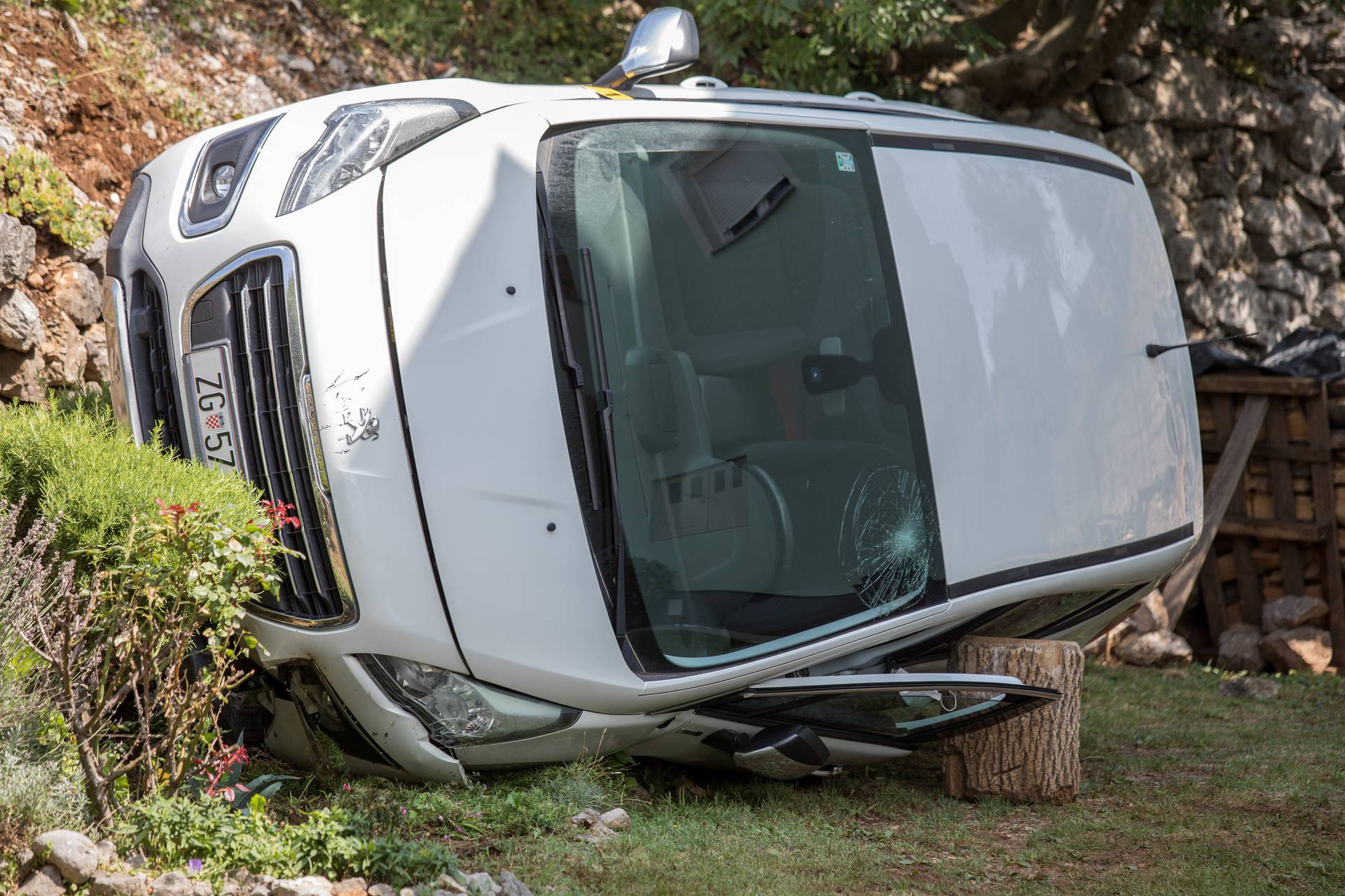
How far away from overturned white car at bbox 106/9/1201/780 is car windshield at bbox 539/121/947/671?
0.01 metres

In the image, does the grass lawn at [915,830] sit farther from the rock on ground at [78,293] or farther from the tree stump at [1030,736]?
the rock on ground at [78,293]

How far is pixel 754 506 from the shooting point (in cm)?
346

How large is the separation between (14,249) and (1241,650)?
7.16 meters

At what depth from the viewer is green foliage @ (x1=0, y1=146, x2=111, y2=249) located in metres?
4.89

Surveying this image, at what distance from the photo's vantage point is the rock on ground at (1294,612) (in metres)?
7.28

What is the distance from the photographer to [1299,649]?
22.9 ft

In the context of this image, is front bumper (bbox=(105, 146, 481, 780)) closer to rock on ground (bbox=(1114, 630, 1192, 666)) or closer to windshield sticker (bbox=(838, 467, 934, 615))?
windshield sticker (bbox=(838, 467, 934, 615))

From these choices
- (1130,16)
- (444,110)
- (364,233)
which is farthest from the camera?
(1130,16)

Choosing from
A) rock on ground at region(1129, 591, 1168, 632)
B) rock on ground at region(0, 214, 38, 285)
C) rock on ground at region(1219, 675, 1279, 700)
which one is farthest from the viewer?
rock on ground at region(1129, 591, 1168, 632)

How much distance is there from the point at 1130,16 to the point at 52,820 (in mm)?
8388

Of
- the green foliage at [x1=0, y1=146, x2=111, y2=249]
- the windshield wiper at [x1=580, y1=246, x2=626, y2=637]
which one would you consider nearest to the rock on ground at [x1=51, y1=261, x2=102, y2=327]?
the green foliage at [x1=0, y1=146, x2=111, y2=249]

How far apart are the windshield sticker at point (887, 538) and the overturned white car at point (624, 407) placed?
0.01 meters

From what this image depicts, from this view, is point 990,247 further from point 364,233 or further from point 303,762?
point 303,762

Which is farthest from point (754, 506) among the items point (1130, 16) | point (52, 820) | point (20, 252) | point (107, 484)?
point (1130, 16)
